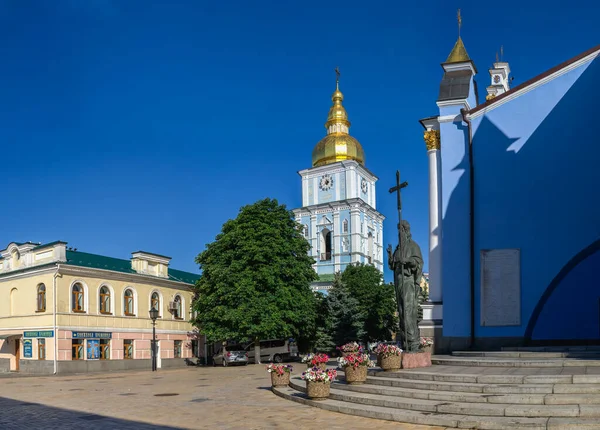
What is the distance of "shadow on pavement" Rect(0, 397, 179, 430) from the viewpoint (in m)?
11.3

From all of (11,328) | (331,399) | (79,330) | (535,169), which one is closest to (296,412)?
(331,399)

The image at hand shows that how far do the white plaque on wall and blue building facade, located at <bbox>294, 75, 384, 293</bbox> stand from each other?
46.4 meters

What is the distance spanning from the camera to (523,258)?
2014cm

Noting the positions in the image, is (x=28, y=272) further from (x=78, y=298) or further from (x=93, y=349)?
(x=93, y=349)

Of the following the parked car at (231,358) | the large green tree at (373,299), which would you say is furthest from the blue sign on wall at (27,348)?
the large green tree at (373,299)

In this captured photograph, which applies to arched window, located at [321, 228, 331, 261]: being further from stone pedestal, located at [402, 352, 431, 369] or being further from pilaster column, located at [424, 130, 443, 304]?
stone pedestal, located at [402, 352, 431, 369]

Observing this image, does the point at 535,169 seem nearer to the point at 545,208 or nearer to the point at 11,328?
the point at 545,208

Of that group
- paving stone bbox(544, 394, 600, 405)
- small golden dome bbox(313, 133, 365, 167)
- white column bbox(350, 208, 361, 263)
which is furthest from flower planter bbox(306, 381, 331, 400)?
small golden dome bbox(313, 133, 365, 167)

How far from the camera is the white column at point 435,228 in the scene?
21.5m

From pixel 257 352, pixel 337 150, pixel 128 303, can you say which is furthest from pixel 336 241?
pixel 257 352

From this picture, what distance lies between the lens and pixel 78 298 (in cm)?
3547

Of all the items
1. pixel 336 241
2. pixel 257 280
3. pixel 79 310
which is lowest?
pixel 79 310

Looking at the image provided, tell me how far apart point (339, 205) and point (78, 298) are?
39686 mm

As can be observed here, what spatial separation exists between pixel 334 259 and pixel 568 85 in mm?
51454
